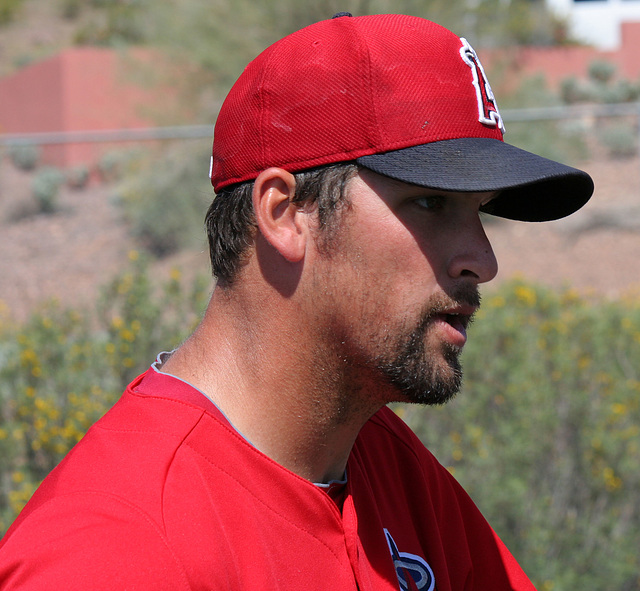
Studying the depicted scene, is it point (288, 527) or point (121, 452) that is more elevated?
point (121, 452)

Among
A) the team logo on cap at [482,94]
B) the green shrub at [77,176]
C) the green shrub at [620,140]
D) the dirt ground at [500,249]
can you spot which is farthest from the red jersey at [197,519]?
the green shrub at [77,176]

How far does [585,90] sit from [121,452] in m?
17.3

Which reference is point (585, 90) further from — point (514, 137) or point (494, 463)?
point (494, 463)

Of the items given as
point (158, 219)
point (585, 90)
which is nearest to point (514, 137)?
point (158, 219)

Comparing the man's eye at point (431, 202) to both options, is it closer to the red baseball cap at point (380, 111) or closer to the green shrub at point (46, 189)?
the red baseball cap at point (380, 111)

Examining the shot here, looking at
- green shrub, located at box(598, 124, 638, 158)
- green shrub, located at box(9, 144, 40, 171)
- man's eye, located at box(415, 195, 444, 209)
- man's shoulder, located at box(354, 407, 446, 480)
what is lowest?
green shrub, located at box(9, 144, 40, 171)

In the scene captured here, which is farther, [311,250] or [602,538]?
[602,538]

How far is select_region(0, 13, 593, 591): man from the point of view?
1283 millimetres

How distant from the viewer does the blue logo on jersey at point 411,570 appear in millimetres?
1486

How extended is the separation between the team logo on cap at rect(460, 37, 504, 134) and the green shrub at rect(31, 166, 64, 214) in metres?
12.0

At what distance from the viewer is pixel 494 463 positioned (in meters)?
3.57

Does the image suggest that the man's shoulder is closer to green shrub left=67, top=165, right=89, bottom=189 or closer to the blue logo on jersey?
the blue logo on jersey

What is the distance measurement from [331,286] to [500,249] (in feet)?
29.0

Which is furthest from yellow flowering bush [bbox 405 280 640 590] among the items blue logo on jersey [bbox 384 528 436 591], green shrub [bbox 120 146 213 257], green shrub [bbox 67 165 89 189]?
green shrub [bbox 67 165 89 189]
